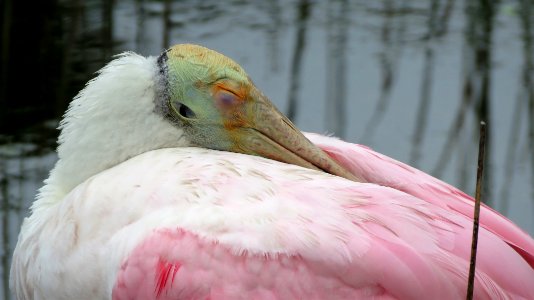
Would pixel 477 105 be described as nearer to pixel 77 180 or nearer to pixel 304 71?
pixel 304 71

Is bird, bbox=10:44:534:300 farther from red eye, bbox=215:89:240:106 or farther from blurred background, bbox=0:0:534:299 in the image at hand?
blurred background, bbox=0:0:534:299

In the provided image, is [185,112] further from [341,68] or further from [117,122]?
[341,68]

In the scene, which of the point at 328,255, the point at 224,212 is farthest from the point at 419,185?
the point at 224,212

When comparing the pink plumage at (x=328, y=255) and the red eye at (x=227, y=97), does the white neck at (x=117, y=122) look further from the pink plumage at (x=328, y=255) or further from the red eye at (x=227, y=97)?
the pink plumage at (x=328, y=255)

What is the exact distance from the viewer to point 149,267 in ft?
14.0

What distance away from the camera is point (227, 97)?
464cm

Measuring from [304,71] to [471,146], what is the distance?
1.35 m

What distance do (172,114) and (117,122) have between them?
205 millimetres

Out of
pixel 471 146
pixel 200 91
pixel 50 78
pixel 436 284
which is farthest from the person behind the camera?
pixel 50 78

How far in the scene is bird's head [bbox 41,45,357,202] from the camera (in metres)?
4.66

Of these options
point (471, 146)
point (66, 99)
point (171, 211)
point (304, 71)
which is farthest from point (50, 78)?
point (171, 211)

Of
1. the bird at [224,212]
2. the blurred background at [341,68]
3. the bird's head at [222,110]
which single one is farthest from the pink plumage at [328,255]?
the blurred background at [341,68]

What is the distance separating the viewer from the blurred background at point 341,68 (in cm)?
730

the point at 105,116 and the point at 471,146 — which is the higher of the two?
the point at 105,116
